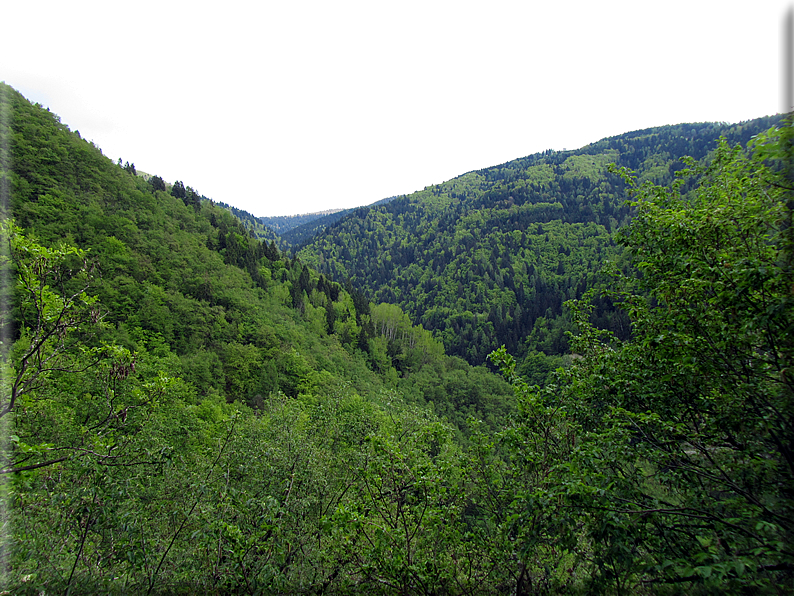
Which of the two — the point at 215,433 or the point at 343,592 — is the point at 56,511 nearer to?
the point at 343,592

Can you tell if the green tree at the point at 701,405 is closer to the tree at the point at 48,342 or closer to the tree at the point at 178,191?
the tree at the point at 48,342

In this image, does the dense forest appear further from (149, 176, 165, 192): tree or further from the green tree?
(149, 176, 165, 192): tree

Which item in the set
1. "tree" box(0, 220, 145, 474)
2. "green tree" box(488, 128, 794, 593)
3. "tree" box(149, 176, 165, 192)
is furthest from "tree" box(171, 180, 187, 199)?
"green tree" box(488, 128, 794, 593)

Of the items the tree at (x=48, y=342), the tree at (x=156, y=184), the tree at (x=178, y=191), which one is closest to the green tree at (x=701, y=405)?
the tree at (x=48, y=342)

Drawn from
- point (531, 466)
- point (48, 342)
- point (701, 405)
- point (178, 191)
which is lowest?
point (531, 466)

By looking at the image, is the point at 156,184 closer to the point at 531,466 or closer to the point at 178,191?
the point at 178,191

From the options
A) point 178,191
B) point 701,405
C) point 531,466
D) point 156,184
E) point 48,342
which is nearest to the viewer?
point 48,342

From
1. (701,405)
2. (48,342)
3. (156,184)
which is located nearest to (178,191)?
(156,184)

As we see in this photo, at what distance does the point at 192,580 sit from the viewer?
6770mm

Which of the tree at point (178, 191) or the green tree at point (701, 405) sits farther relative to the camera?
the tree at point (178, 191)

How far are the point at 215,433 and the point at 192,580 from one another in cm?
1773

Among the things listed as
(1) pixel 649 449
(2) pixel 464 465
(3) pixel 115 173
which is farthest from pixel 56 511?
(3) pixel 115 173

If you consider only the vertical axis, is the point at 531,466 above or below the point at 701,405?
below

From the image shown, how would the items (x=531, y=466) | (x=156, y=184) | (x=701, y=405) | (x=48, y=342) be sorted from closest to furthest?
(x=48, y=342) → (x=701, y=405) → (x=531, y=466) → (x=156, y=184)
